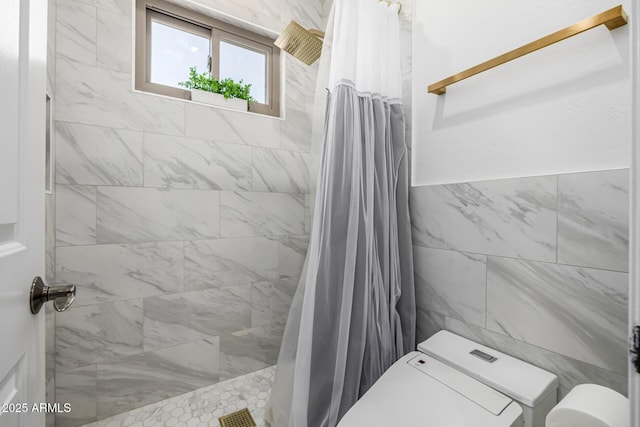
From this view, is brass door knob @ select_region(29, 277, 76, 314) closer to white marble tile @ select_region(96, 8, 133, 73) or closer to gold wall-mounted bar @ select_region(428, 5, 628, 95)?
white marble tile @ select_region(96, 8, 133, 73)

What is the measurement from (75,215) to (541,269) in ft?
6.21

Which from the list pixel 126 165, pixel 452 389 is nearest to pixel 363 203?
pixel 452 389

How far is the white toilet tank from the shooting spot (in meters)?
0.87

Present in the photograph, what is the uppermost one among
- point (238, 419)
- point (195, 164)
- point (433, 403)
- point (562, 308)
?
point (195, 164)

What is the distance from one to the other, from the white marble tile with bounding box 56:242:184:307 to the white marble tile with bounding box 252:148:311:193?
0.60m

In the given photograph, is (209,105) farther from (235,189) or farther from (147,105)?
(235,189)

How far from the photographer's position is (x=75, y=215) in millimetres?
1327

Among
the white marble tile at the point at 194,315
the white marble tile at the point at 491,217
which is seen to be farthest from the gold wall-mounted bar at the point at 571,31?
the white marble tile at the point at 194,315

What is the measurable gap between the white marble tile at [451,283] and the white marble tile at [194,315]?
0.98 m

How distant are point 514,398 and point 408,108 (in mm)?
1230

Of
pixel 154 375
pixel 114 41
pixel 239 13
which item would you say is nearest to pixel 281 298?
pixel 154 375

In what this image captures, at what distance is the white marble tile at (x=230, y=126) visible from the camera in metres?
1.58

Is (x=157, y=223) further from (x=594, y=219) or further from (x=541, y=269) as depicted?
(x=594, y=219)

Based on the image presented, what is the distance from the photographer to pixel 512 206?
3.51 ft
